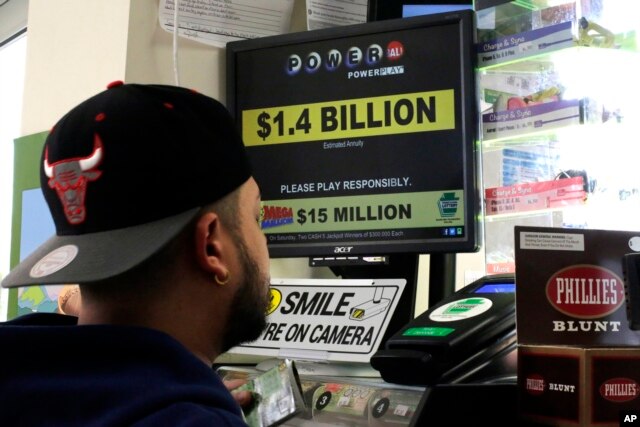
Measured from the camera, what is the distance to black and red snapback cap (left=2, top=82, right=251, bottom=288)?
0.89m

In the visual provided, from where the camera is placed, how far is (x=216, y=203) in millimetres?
961

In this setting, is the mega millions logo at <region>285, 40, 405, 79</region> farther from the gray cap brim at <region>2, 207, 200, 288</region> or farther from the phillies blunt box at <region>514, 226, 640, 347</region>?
the gray cap brim at <region>2, 207, 200, 288</region>

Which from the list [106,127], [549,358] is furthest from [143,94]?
[549,358]

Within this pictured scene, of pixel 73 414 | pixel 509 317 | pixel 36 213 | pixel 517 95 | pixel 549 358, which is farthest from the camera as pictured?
pixel 36 213

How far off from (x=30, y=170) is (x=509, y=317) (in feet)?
4.11

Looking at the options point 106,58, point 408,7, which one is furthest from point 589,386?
point 106,58

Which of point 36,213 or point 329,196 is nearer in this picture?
point 329,196

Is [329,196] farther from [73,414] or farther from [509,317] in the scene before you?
[73,414]

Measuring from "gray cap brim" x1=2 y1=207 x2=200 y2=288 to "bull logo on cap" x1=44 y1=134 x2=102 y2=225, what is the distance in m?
0.03

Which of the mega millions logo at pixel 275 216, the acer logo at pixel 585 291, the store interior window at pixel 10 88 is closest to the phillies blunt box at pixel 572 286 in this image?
the acer logo at pixel 585 291

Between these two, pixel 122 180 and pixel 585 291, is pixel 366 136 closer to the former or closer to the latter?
pixel 585 291

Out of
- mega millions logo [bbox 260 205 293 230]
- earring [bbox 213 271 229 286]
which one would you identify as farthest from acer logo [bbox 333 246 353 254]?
earring [bbox 213 271 229 286]

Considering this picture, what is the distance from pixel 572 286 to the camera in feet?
3.59

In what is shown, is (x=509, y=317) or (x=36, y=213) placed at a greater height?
(x=36, y=213)
